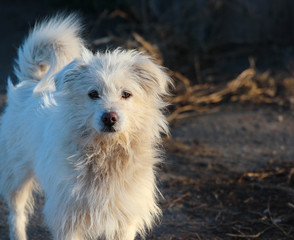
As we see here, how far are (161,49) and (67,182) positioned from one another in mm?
5802

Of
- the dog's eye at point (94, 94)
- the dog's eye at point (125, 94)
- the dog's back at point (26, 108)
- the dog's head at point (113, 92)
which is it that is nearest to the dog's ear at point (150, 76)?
the dog's head at point (113, 92)

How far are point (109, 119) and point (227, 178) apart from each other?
2.65 meters

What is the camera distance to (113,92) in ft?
10.7

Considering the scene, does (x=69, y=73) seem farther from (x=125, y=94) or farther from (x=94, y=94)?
(x=125, y=94)

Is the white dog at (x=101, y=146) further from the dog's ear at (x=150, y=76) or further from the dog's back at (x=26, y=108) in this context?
the dog's back at (x=26, y=108)

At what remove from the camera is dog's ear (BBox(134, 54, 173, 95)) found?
136 inches

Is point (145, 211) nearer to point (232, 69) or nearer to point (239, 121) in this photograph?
point (239, 121)

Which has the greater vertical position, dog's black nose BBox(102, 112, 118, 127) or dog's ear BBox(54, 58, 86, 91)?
dog's ear BBox(54, 58, 86, 91)

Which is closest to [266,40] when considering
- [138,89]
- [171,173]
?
[171,173]

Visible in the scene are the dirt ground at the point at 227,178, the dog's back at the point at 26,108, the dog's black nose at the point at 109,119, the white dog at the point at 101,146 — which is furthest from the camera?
the dirt ground at the point at 227,178

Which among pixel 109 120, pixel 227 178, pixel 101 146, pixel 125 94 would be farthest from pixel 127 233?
pixel 227 178

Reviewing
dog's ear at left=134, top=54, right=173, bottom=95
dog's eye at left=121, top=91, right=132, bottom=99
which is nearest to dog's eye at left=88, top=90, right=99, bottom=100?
dog's eye at left=121, top=91, right=132, bottom=99

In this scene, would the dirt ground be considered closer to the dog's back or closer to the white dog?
the dog's back

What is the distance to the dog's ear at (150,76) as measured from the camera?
345cm
